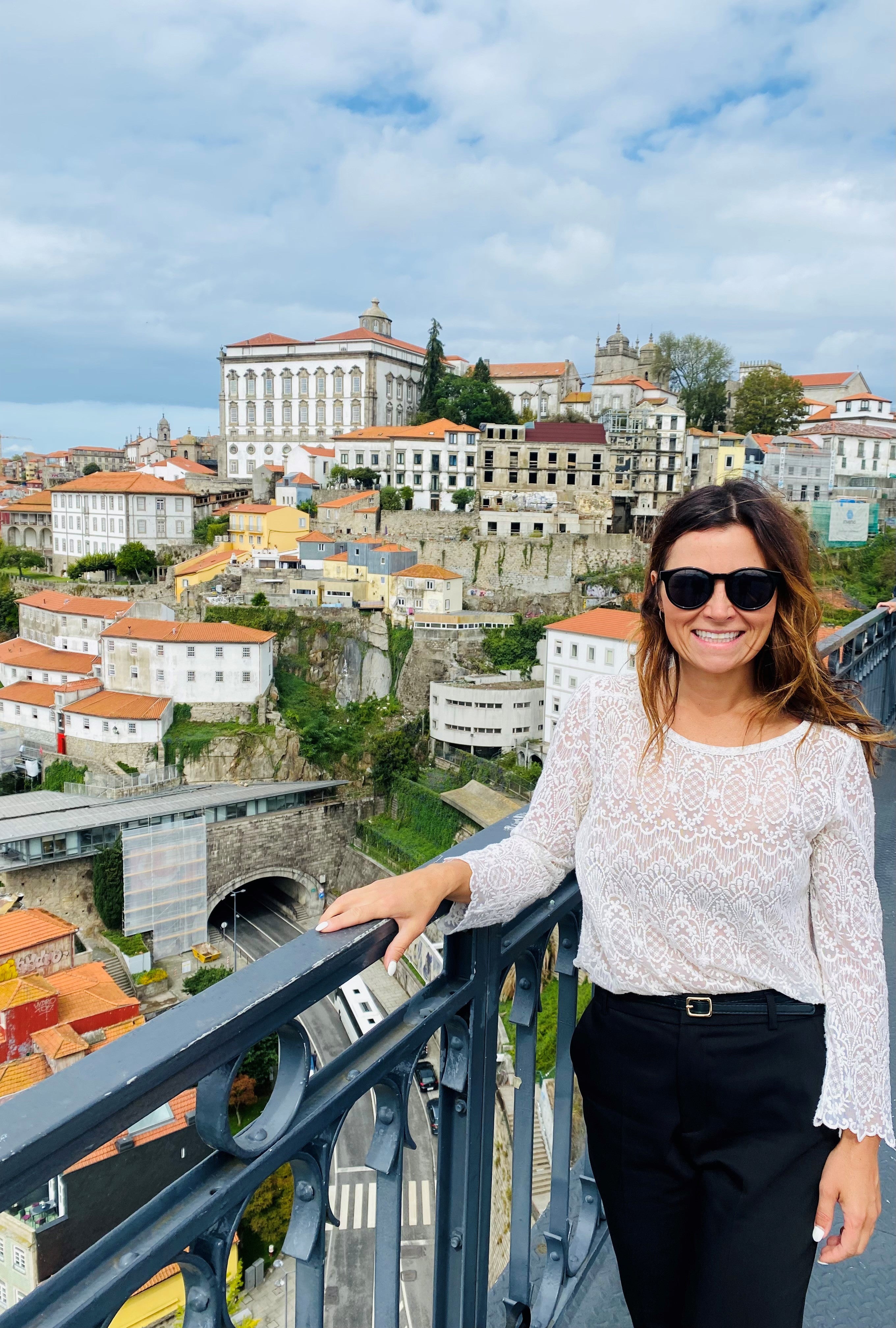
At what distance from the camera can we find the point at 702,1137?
1619 millimetres

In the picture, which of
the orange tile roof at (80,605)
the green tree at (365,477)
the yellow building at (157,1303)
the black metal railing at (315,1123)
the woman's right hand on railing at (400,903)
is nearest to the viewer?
the black metal railing at (315,1123)

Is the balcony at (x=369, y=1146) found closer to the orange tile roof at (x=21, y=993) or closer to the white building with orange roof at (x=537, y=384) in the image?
the orange tile roof at (x=21, y=993)

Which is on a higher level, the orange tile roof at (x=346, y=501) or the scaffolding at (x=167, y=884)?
the orange tile roof at (x=346, y=501)

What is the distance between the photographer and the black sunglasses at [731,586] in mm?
1704

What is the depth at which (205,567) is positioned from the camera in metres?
36.2

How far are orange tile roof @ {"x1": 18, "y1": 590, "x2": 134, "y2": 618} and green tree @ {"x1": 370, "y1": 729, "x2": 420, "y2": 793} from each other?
10640 mm

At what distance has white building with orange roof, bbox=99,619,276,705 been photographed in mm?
27094

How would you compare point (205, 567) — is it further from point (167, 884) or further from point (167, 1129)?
point (167, 1129)

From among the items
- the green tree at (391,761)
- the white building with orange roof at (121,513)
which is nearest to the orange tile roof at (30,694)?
the green tree at (391,761)

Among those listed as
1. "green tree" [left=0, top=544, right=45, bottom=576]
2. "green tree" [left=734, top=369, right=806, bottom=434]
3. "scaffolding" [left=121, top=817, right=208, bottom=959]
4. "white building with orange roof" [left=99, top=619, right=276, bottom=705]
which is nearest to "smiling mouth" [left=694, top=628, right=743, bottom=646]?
"scaffolding" [left=121, top=817, right=208, bottom=959]

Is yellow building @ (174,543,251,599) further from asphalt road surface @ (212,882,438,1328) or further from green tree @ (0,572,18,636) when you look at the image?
asphalt road surface @ (212,882,438,1328)

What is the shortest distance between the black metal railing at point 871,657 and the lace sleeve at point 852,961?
2.63 metres

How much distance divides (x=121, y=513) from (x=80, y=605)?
9.47 metres

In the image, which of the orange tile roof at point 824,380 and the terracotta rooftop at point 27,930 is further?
the orange tile roof at point 824,380
